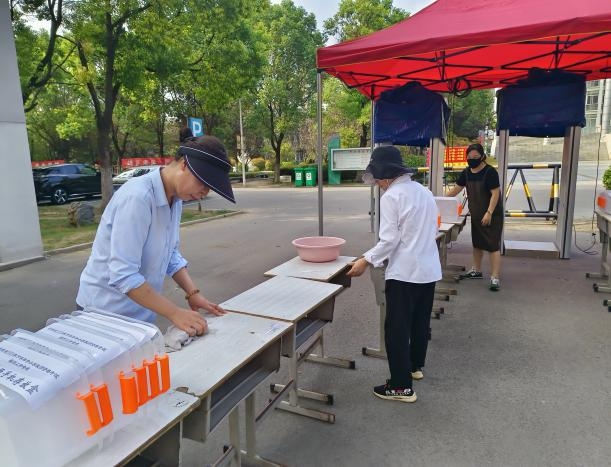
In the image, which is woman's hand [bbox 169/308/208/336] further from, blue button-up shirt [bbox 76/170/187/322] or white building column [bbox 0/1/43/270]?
white building column [bbox 0/1/43/270]

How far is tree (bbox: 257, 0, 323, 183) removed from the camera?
78.4ft

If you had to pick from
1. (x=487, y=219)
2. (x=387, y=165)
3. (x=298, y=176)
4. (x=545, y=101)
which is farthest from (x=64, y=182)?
(x=387, y=165)

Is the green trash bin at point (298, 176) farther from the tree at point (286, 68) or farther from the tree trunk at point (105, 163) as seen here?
the tree trunk at point (105, 163)

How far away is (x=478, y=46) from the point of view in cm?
398

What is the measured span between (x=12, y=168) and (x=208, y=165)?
668 centimetres

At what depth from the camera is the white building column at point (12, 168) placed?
6.52 metres

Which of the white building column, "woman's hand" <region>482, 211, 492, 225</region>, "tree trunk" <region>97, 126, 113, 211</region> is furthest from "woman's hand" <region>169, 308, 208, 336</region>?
"tree trunk" <region>97, 126, 113, 211</region>

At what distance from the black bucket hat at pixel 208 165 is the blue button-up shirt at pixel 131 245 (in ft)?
0.71

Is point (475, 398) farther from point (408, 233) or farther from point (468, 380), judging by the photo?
point (408, 233)

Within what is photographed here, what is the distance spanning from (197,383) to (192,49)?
40.3 ft

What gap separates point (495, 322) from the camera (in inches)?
173

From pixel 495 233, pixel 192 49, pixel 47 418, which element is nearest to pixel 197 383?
pixel 47 418

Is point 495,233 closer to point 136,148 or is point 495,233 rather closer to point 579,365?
point 579,365

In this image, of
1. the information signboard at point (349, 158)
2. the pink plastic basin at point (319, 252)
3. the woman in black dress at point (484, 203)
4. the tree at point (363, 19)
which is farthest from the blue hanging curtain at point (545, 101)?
the tree at point (363, 19)
